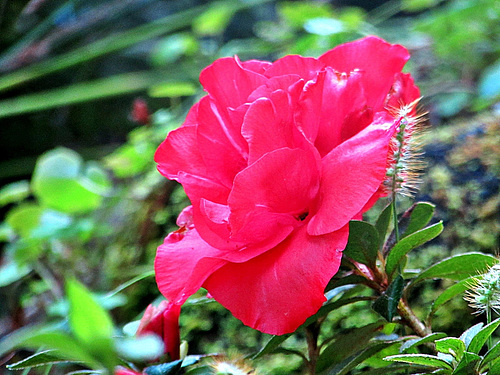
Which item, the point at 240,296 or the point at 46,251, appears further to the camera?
the point at 46,251

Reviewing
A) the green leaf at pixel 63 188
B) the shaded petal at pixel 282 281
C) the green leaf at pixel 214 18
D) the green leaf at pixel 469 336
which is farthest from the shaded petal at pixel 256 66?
the green leaf at pixel 214 18

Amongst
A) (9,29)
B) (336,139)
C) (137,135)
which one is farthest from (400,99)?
(9,29)

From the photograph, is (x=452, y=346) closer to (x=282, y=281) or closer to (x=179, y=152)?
(x=282, y=281)

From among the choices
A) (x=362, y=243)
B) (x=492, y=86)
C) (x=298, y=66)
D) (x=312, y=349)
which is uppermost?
(x=298, y=66)

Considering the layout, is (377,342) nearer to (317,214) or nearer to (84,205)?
(317,214)

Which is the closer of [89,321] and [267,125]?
[89,321]

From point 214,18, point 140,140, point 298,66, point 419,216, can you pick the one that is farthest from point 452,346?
point 214,18
